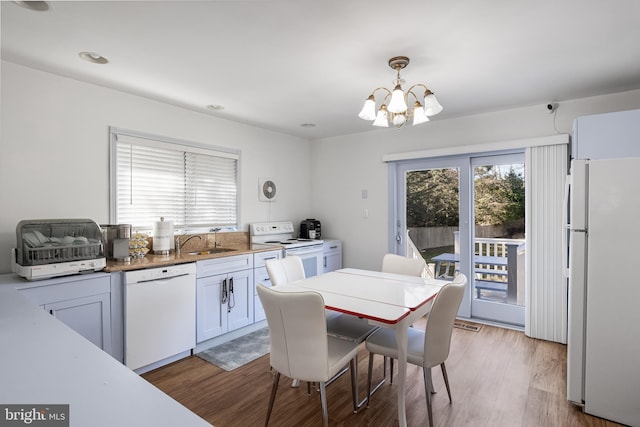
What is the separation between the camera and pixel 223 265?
10.6 feet

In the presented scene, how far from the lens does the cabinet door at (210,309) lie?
303cm

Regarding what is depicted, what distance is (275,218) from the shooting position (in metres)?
4.55

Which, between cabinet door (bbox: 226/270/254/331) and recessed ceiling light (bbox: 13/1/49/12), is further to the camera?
cabinet door (bbox: 226/270/254/331)

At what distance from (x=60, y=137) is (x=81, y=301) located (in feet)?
4.46

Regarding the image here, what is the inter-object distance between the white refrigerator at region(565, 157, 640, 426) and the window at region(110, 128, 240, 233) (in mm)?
3365

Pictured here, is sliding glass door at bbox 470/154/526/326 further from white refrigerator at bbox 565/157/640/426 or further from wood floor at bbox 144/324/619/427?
white refrigerator at bbox 565/157/640/426

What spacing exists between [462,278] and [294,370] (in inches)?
45.1

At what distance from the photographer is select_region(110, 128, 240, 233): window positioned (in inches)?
119

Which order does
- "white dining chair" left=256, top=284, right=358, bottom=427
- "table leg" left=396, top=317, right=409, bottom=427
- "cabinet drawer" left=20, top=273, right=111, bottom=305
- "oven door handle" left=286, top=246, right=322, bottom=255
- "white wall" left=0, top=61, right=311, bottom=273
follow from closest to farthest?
"white dining chair" left=256, top=284, right=358, bottom=427, "table leg" left=396, top=317, right=409, bottom=427, "cabinet drawer" left=20, top=273, right=111, bottom=305, "white wall" left=0, top=61, right=311, bottom=273, "oven door handle" left=286, top=246, right=322, bottom=255

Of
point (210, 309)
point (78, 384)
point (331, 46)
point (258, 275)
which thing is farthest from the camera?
point (258, 275)

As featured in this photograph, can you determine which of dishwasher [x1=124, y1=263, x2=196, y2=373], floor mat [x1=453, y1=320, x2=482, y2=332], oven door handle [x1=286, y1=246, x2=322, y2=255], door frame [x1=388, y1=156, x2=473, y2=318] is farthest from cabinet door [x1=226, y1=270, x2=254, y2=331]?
floor mat [x1=453, y1=320, x2=482, y2=332]

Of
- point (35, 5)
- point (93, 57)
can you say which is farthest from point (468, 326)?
point (35, 5)

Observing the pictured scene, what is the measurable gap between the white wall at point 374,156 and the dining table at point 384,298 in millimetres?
1694

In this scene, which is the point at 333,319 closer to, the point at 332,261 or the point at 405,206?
the point at 332,261
